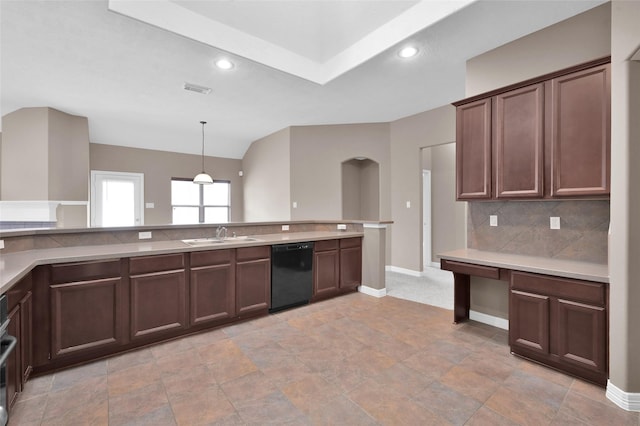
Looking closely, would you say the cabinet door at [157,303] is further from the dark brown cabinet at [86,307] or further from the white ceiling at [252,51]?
the white ceiling at [252,51]

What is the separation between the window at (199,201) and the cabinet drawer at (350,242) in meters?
4.80

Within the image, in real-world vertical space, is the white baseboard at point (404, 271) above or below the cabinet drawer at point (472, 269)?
below

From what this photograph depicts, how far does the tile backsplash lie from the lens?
2.36 m

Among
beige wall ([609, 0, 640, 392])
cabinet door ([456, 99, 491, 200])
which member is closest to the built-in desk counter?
beige wall ([609, 0, 640, 392])

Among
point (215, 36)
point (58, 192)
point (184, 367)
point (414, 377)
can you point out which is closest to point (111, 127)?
point (58, 192)

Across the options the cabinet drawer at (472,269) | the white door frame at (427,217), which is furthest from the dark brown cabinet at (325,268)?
the white door frame at (427,217)

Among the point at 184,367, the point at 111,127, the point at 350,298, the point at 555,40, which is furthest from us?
the point at 111,127

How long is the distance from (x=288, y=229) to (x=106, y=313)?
7.81 ft

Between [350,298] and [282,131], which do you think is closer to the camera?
[350,298]

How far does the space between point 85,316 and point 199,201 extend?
5.93 meters

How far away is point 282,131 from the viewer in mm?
6383

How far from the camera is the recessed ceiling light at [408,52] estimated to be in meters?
3.01

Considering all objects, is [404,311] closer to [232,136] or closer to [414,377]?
[414,377]

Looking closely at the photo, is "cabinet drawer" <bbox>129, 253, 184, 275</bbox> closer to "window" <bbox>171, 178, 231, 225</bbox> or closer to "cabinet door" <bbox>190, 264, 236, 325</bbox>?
"cabinet door" <bbox>190, 264, 236, 325</bbox>
